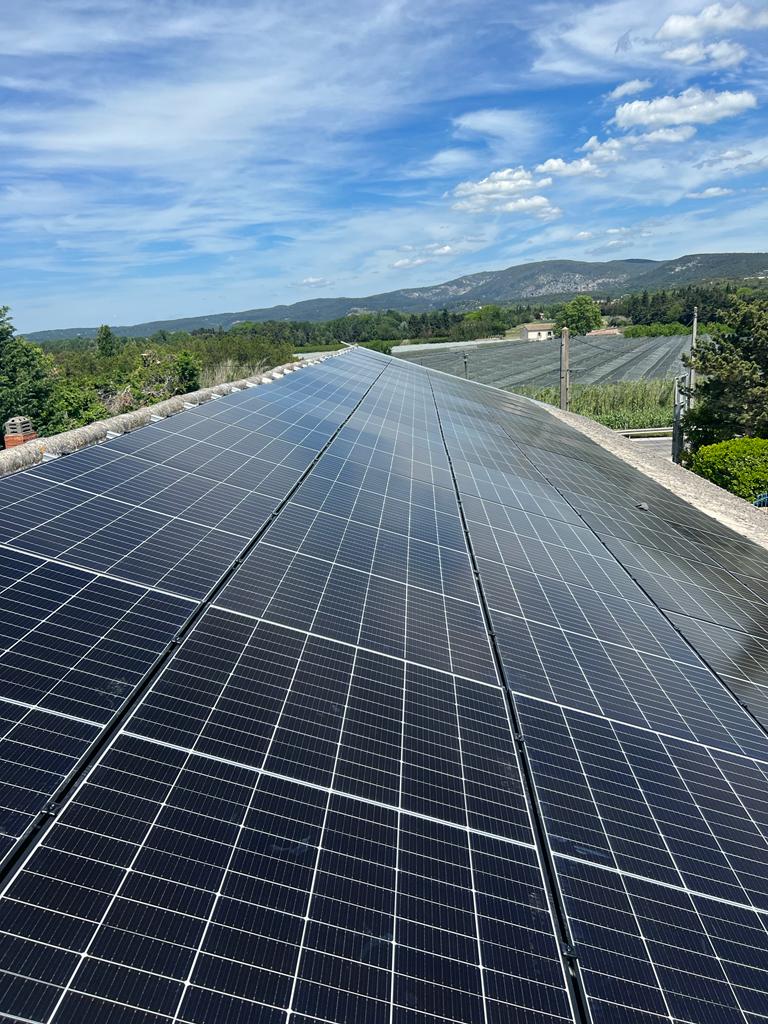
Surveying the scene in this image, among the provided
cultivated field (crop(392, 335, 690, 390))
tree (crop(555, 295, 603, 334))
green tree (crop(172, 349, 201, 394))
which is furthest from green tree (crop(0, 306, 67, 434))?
tree (crop(555, 295, 603, 334))

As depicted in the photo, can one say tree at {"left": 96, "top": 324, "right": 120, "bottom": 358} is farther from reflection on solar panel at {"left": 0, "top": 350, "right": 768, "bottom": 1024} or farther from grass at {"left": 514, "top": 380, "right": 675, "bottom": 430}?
reflection on solar panel at {"left": 0, "top": 350, "right": 768, "bottom": 1024}

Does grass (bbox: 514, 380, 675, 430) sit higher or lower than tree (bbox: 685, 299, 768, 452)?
lower

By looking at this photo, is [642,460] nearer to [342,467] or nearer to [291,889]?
[342,467]

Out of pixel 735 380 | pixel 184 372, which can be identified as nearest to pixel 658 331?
pixel 184 372

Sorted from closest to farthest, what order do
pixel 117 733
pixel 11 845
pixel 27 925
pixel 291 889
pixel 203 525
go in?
pixel 27 925
pixel 11 845
pixel 291 889
pixel 117 733
pixel 203 525

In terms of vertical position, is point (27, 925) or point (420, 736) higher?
point (27, 925)

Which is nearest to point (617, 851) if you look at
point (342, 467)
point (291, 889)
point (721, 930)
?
point (721, 930)

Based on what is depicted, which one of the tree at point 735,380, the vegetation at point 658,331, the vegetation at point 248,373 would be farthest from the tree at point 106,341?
the tree at point 735,380
